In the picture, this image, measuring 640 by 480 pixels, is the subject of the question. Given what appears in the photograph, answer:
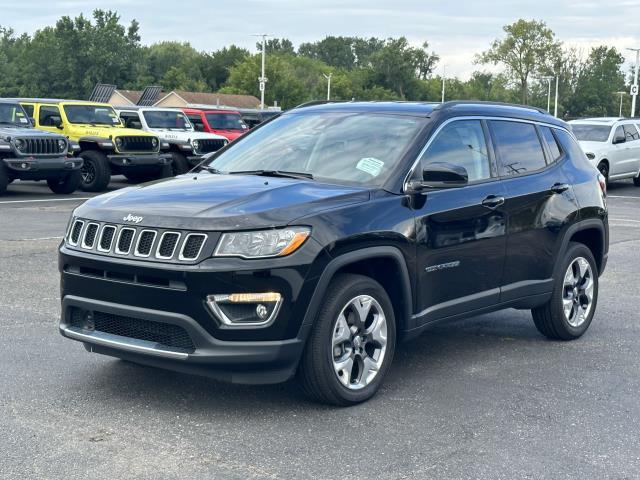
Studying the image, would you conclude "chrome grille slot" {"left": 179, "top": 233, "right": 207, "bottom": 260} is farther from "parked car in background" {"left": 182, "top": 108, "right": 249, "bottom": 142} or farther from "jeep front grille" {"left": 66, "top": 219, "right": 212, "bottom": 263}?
"parked car in background" {"left": 182, "top": 108, "right": 249, "bottom": 142}

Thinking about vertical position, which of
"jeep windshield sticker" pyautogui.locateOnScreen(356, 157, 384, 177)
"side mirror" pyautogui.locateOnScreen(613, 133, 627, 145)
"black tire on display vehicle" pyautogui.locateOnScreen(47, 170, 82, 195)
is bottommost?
"black tire on display vehicle" pyautogui.locateOnScreen(47, 170, 82, 195)

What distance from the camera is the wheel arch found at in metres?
5.27

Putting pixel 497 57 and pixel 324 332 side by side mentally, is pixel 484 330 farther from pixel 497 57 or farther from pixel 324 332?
pixel 497 57

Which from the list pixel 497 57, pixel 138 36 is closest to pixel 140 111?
pixel 497 57

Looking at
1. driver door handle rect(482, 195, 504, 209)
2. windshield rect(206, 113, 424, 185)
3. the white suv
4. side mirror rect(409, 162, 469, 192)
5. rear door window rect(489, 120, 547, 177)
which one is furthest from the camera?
the white suv

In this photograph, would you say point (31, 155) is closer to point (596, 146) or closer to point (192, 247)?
point (596, 146)

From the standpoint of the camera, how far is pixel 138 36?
13650 centimetres

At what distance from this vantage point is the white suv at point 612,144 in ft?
82.5

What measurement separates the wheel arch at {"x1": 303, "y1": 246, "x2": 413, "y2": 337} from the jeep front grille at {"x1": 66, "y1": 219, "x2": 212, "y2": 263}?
2.19 ft

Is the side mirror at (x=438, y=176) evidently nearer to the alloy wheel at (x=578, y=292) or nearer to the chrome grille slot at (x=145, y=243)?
the chrome grille slot at (x=145, y=243)

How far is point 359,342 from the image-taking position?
5.60 m

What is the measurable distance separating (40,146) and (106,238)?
14418mm

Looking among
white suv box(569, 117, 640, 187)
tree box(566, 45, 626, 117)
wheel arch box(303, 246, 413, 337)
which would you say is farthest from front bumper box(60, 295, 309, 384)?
tree box(566, 45, 626, 117)

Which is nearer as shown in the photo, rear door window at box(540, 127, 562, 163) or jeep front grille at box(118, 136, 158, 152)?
rear door window at box(540, 127, 562, 163)
